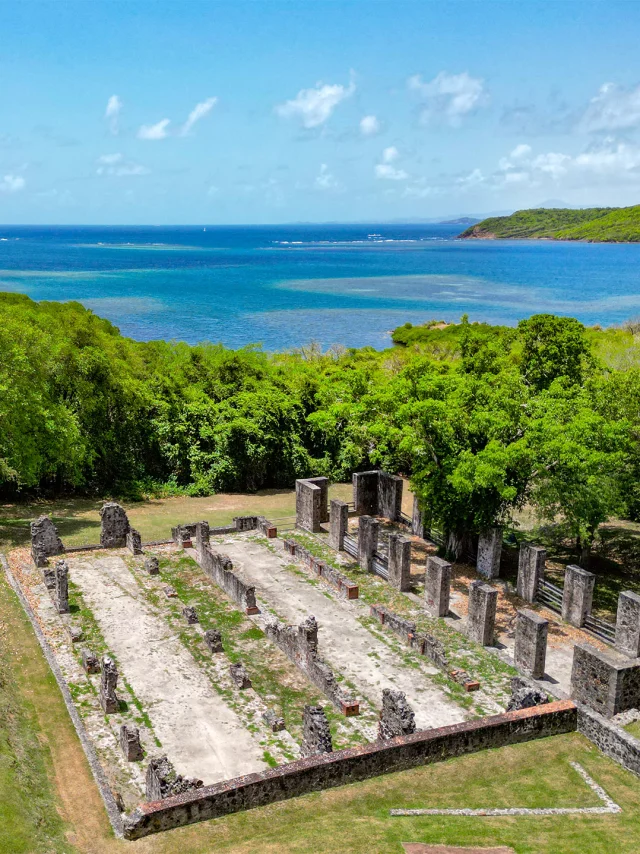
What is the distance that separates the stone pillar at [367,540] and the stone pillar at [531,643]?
25.1 feet

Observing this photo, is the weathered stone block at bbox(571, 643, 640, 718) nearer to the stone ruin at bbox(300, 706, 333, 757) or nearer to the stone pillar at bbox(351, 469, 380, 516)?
the stone ruin at bbox(300, 706, 333, 757)

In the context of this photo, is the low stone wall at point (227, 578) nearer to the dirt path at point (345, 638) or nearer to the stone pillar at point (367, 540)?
the dirt path at point (345, 638)

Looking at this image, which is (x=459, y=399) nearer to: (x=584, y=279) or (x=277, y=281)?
(x=277, y=281)

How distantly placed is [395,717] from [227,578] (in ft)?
31.8

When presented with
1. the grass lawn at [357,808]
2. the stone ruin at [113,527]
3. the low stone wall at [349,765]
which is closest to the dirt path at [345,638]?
the low stone wall at [349,765]

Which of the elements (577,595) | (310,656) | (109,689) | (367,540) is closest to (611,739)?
(310,656)

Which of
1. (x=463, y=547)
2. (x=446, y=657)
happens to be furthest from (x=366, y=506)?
(x=446, y=657)

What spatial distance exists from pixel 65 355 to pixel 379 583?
18.3 m

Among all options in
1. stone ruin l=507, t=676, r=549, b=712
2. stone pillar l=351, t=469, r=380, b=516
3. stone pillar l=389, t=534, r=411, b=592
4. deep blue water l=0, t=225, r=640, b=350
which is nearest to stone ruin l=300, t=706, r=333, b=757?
stone ruin l=507, t=676, r=549, b=712

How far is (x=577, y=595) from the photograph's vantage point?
80.0ft

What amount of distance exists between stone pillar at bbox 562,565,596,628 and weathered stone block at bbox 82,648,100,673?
45.4 feet

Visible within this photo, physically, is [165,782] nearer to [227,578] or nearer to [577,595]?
[227,578]

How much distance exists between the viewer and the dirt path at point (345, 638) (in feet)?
65.2

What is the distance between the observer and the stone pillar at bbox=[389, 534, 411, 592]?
26.3 m
